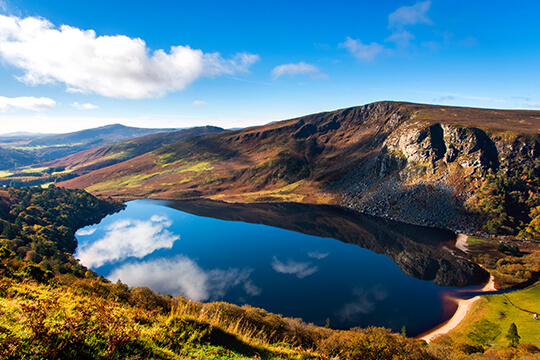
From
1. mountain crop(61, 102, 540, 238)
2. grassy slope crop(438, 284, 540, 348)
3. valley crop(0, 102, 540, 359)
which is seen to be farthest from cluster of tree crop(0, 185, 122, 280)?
mountain crop(61, 102, 540, 238)

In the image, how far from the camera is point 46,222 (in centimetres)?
11100

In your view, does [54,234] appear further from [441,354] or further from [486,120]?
[486,120]

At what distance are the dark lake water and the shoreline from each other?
168 cm

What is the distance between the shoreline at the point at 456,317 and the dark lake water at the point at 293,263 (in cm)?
168

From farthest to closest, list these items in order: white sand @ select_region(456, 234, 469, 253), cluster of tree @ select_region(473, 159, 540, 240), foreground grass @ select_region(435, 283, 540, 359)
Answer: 1. cluster of tree @ select_region(473, 159, 540, 240)
2. white sand @ select_region(456, 234, 469, 253)
3. foreground grass @ select_region(435, 283, 540, 359)

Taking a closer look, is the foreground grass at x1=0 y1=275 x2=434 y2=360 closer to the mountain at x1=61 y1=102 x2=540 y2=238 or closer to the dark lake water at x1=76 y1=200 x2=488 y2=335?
the dark lake water at x1=76 y1=200 x2=488 y2=335

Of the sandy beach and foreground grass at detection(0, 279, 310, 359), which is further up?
foreground grass at detection(0, 279, 310, 359)

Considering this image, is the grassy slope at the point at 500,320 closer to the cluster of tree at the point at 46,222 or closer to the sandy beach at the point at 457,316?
the sandy beach at the point at 457,316

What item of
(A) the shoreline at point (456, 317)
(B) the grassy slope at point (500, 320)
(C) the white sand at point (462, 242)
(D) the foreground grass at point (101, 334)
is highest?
(D) the foreground grass at point (101, 334)

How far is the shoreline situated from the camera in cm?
4966

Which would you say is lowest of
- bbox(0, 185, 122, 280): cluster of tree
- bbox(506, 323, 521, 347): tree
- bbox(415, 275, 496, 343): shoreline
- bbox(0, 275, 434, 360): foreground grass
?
bbox(415, 275, 496, 343): shoreline

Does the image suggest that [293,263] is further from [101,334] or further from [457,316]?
[101,334]

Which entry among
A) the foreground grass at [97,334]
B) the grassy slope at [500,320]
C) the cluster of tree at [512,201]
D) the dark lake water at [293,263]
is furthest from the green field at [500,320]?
the foreground grass at [97,334]

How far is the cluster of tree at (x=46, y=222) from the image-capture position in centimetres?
6531
